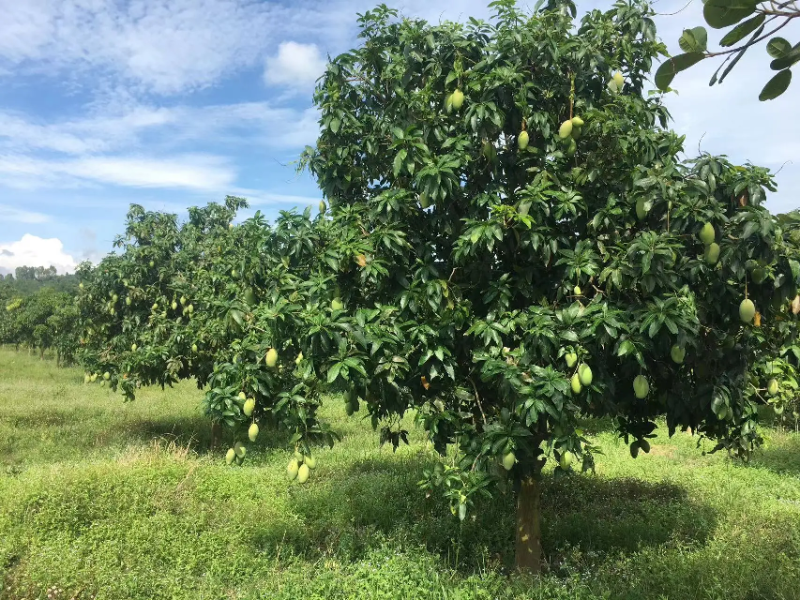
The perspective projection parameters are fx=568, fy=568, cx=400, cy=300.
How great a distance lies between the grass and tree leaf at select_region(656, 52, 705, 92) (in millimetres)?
3518

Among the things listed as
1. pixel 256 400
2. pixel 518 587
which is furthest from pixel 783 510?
pixel 256 400

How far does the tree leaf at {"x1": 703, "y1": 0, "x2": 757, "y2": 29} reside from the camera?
90cm

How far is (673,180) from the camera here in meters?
3.40

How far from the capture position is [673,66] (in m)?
1.03

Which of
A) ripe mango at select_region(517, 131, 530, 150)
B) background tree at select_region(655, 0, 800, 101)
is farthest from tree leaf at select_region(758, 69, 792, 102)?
ripe mango at select_region(517, 131, 530, 150)

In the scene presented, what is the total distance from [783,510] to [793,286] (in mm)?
3659

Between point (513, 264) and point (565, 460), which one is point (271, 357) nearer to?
point (513, 264)

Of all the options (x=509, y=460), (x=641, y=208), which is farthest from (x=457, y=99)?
(x=509, y=460)

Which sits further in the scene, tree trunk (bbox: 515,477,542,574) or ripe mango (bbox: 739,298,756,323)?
tree trunk (bbox: 515,477,542,574)

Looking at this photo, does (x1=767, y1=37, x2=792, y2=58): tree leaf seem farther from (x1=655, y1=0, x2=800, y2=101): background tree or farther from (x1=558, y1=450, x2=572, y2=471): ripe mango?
(x1=558, y1=450, x2=572, y2=471): ripe mango

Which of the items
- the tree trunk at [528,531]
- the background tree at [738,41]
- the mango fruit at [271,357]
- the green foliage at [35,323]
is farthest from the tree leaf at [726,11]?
the green foliage at [35,323]

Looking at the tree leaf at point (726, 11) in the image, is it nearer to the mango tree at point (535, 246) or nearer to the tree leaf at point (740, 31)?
the tree leaf at point (740, 31)

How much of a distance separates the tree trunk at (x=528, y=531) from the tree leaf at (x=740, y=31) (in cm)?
381

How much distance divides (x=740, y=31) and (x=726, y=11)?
103 mm
